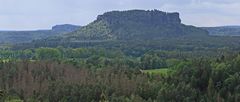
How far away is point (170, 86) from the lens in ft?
371

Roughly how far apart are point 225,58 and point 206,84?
1805cm

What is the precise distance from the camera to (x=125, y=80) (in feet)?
398

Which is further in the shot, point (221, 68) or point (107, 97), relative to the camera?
point (221, 68)

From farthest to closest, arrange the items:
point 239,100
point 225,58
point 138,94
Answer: point 225,58, point 138,94, point 239,100

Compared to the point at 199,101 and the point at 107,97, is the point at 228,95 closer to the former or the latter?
the point at 199,101

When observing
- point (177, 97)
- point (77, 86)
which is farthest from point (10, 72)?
point (177, 97)

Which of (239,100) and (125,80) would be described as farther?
(125,80)

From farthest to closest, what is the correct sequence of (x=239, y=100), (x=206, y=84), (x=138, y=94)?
(x=206, y=84) → (x=138, y=94) → (x=239, y=100)

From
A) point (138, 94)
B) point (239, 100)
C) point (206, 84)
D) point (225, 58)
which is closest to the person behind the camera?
point (239, 100)

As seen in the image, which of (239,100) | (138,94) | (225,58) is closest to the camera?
(239,100)

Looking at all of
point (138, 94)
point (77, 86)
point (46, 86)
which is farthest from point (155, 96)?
point (46, 86)

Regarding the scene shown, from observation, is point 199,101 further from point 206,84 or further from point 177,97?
point 206,84

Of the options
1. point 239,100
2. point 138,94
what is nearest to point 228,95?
point 239,100

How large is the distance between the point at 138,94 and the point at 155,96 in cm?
413
